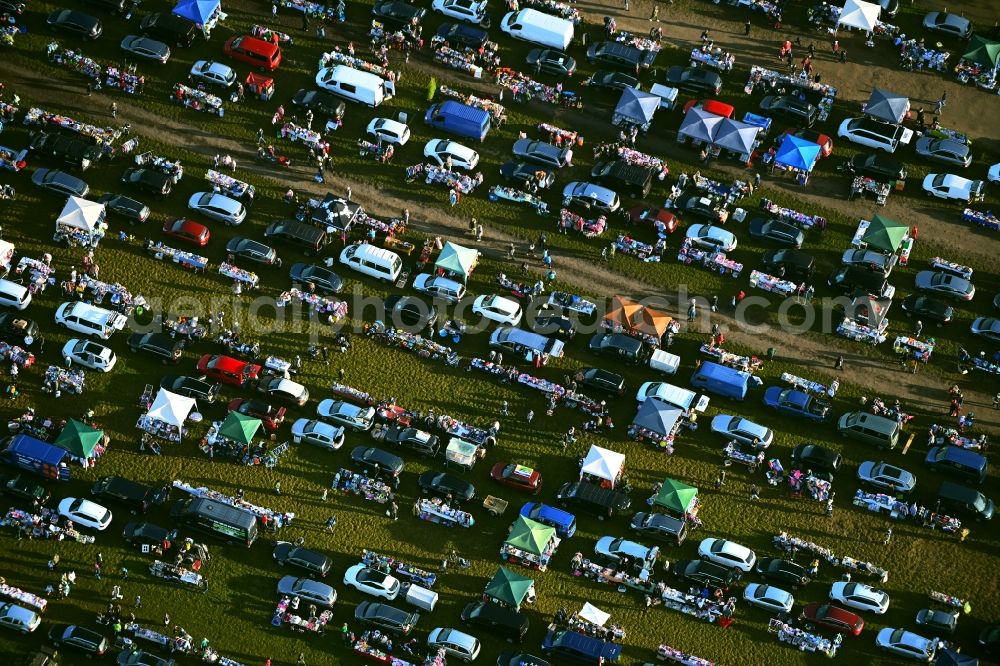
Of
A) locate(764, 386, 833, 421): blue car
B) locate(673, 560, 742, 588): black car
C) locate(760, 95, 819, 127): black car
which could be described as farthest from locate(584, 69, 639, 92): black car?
locate(673, 560, 742, 588): black car

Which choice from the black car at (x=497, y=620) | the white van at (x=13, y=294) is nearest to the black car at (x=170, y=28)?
the white van at (x=13, y=294)

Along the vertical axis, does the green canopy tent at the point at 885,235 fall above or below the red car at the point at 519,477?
above

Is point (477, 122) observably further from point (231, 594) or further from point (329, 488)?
point (231, 594)

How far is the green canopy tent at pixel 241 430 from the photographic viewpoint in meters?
140

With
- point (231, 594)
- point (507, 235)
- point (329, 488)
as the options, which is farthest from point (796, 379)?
point (231, 594)

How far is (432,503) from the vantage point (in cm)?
13825

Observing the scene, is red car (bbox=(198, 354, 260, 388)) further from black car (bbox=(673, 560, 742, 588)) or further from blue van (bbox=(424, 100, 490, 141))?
black car (bbox=(673, 560, 742, 588))

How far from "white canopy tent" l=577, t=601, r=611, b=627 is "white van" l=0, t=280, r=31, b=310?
53212 mm

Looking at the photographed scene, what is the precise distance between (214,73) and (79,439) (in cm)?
3929

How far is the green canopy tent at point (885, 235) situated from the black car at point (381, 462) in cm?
4535

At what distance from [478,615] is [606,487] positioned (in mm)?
15426

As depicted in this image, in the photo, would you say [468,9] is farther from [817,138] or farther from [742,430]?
[742,430]

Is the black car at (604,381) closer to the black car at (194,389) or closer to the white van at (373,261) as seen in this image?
the white van at (373,261)

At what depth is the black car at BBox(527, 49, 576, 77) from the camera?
16312 cm
